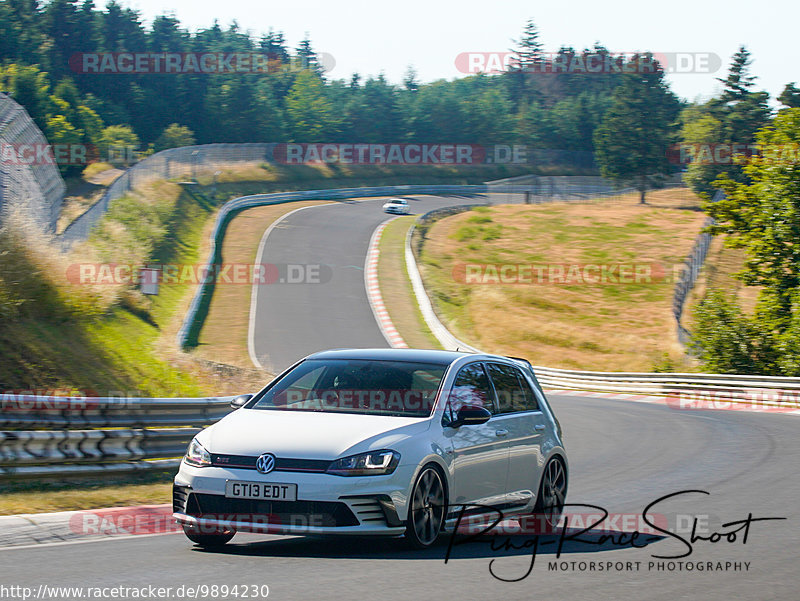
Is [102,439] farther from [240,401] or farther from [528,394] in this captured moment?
[528,394]

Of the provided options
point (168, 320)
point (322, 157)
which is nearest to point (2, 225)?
point (168, 320)

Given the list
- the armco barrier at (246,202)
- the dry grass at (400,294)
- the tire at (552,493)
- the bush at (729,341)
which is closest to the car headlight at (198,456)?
the tire at (552,493)

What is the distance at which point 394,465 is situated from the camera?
699 centimetres

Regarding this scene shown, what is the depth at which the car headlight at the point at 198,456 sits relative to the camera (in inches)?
280

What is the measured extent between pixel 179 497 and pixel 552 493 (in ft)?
11.4

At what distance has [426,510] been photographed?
7277mm

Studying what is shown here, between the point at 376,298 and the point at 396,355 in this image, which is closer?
the point at 396,355

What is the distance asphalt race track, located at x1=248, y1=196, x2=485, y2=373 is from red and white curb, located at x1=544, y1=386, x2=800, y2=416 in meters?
7.18

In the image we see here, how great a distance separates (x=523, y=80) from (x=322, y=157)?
292 ft

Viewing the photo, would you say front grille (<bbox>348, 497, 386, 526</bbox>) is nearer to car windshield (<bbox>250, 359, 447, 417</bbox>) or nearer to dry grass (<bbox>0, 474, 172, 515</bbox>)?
car windshield (<bbox>250, 359, 447, 417</bbox>)

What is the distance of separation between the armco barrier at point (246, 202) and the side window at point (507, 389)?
22.2m

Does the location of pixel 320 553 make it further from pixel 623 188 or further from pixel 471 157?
pixel 471 157

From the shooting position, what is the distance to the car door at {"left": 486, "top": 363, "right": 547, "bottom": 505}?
845cm

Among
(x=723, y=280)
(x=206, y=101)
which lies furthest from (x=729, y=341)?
(x=206, y=101)
